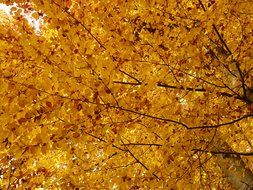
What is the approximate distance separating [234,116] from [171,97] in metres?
0.97

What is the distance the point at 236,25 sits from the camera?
5566mm

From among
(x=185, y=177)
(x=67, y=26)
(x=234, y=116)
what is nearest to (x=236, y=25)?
(x=234, y=116)

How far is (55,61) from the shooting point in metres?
3.12

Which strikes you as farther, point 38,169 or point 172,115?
point 38,169

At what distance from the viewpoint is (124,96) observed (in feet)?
11.2

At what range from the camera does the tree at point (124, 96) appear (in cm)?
285

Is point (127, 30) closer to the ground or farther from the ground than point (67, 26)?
farther from the ground

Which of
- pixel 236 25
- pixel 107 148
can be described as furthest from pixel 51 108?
pixel 236 25

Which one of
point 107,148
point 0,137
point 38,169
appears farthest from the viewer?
point 38,169

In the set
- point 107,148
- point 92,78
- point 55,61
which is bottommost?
point 107,148

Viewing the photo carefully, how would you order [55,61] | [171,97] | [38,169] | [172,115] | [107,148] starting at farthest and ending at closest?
[38,169], [171,97], [172,115], [107,148], [55,61]

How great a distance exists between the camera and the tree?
2848 millimetres

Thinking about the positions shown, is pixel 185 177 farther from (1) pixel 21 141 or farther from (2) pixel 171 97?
(1) pixel 21 141

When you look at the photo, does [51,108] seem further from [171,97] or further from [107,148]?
[171,97]
